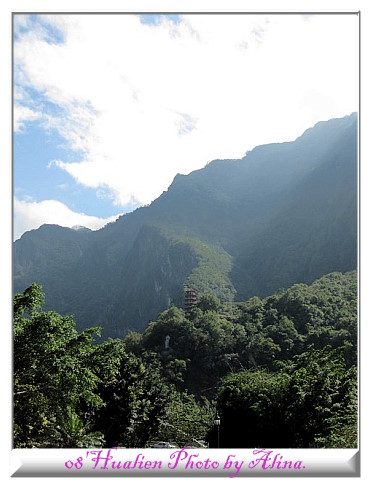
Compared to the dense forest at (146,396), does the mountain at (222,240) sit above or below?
above

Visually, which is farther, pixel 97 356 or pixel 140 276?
pixel 140 276

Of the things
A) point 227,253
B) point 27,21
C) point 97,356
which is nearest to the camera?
point 27,21

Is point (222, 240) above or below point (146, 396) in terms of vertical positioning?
above

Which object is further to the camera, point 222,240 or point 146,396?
point 222,240

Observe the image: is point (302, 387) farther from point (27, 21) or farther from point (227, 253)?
point (227, 253)

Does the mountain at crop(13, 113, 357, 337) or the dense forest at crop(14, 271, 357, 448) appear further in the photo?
the mountain at crop(13, 113, 357, 337)

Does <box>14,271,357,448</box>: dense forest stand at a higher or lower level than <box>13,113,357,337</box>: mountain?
lower

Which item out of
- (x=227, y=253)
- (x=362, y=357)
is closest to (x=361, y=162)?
(x=362, y=357)

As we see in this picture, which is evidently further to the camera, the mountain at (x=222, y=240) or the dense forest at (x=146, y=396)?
the mountain at (x=222, y=240)
